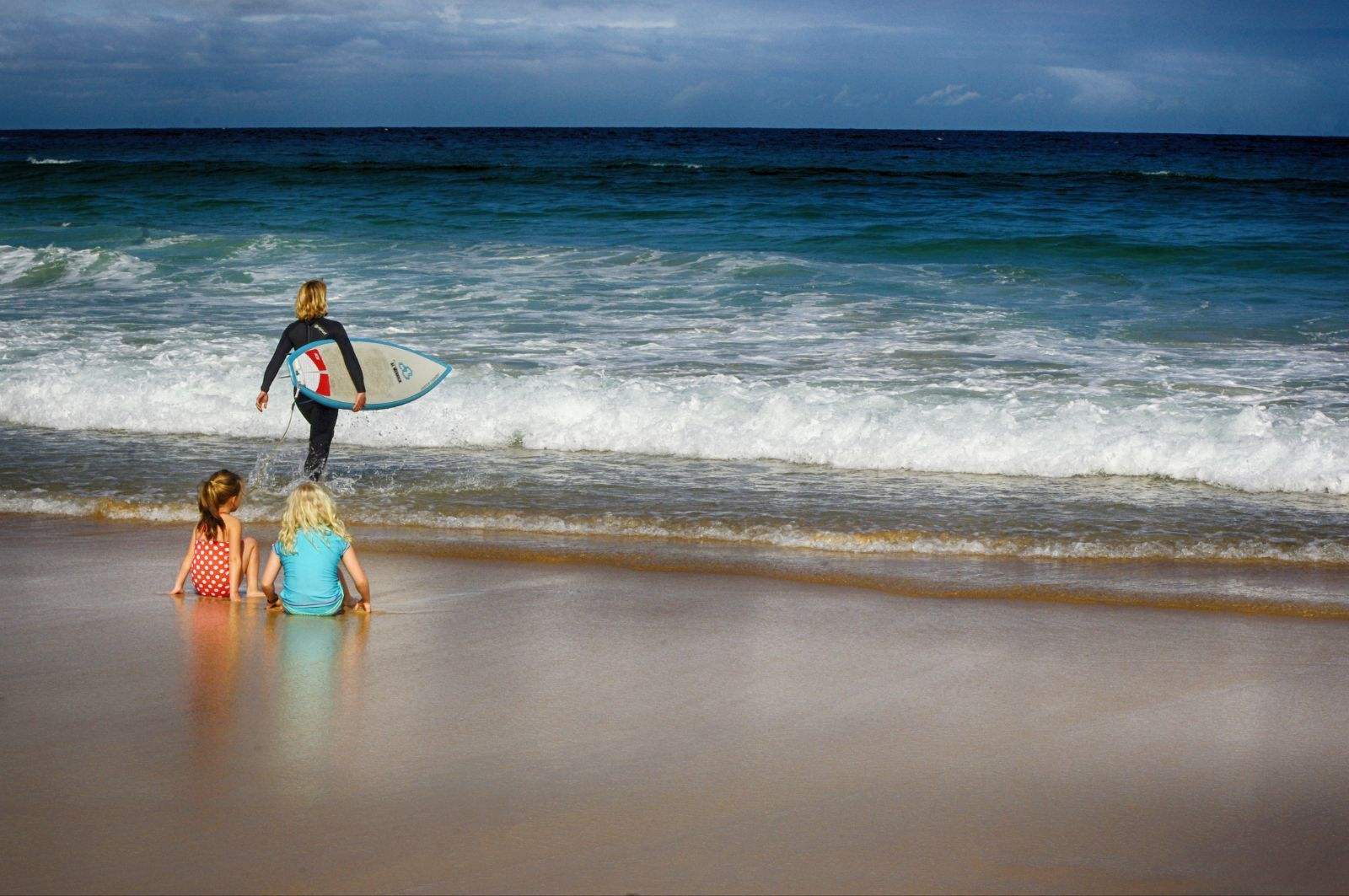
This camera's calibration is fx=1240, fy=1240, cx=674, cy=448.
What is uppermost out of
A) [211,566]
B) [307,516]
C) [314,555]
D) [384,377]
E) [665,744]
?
[384,377]

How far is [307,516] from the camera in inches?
210

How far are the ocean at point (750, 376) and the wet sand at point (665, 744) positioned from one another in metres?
1.27

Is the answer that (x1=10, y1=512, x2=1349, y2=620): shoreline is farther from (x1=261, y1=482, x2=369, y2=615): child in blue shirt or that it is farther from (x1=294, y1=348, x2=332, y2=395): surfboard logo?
(x1=261, y1=482, x2=369, y2=615): child in blue shirt

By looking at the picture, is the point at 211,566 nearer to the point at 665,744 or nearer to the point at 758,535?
the point at 665,744

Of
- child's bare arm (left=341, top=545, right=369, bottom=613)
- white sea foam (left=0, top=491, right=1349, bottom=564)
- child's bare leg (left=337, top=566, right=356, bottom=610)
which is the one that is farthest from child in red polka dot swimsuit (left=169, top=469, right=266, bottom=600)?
white sea foam (left=0, top=491, right=1349, bottom=564)

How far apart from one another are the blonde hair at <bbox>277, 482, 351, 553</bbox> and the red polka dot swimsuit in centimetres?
41

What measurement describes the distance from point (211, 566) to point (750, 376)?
5.94 meters

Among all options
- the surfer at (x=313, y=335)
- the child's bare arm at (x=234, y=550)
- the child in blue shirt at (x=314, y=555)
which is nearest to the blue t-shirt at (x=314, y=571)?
the child in blue shirt at (x=314, y=555)

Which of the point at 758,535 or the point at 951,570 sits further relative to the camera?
the point at 758,535

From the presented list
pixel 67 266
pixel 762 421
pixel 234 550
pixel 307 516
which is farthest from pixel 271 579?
pixel 67 266

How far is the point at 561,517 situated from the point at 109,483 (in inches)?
123

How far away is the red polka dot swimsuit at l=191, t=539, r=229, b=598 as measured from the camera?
5.64 m

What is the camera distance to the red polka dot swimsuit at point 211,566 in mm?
5645

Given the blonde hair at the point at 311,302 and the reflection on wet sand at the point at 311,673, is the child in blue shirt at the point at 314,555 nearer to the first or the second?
the reflection on wet sand at the point at 311,673
